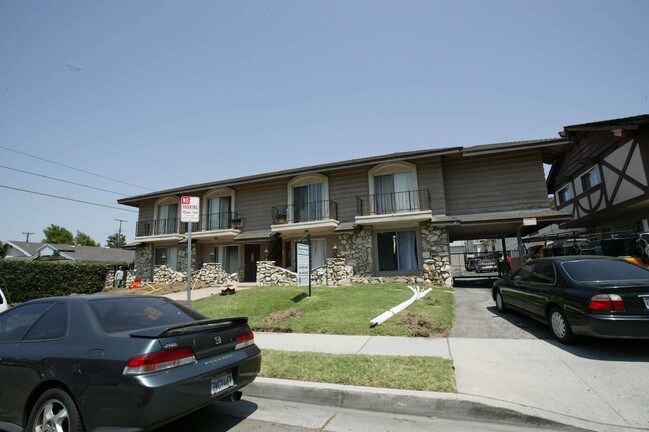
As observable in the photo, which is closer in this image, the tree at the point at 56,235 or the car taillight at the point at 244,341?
the car taillight at the point at 244,341

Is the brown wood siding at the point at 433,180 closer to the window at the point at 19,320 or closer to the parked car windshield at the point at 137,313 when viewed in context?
the parked car windshield at the point at 137,313

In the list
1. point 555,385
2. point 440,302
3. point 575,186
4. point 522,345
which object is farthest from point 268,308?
point 575,186

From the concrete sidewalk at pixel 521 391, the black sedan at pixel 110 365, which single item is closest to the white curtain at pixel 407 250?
the concrete sidewalk at pixel 521 391

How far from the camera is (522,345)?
610cm

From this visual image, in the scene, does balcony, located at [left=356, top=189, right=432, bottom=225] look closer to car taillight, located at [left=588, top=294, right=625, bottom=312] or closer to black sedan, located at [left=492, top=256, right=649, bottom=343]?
black sedan, located at [left=492, top=256, right=649, bottom=343]

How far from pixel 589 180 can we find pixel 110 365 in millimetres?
24121

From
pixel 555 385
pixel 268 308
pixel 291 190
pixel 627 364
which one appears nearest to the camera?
pixel 555 385

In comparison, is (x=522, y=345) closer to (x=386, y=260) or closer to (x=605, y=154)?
(x=386, y=260)

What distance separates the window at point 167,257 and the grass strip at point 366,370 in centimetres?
1919

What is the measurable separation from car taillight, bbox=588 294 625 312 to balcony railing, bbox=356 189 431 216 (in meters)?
10.8

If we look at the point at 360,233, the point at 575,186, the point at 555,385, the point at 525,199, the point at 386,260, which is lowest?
the point at 555,385

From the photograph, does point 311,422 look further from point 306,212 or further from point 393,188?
point 306,212

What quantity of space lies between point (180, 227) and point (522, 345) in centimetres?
2143

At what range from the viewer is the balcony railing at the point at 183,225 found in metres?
21.4
